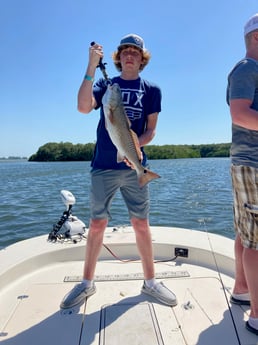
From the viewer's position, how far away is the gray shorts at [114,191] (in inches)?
95.7

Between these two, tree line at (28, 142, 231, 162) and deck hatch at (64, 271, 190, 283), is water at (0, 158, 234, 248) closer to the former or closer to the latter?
deck hatch at (64, 271, 190, 283)

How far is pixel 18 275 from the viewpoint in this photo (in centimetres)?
284

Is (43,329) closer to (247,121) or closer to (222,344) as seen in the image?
(222,344)

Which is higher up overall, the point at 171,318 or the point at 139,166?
the point at 139,166

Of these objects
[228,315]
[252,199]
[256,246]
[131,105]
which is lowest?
[228,315]

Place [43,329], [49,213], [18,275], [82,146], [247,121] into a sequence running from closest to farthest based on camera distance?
[247,121] < [43,329] < [18,275] < [49,213] < [82,146]

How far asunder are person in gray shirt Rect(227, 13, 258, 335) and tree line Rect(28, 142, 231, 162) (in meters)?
54.2

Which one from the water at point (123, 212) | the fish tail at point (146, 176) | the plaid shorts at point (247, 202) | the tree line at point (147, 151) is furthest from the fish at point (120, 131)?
the tree line at point (147, 151)

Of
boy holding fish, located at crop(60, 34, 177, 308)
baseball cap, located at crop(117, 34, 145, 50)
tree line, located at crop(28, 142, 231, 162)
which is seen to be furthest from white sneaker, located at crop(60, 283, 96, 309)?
tree line, located at crop(28, 142, 231, 162)

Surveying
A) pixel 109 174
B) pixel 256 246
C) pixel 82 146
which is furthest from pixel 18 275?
pixel 82 146

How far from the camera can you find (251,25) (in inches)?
73.5

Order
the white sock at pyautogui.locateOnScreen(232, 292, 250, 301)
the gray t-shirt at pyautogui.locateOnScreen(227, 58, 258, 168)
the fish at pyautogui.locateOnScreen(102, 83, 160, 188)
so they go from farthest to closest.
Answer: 1. the white sock at pyautogui.locateOnScreen(232, 292, 250, 301)
2. the fish at pyautogui.locateOnScreen(102, 83, 160, 188)
3. the gray t-shirt at pyautogui.locateOnScreen(227, 58, 258, 168)

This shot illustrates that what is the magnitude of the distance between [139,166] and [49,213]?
8.33 m

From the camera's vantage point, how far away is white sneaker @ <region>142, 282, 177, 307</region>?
235 cm
